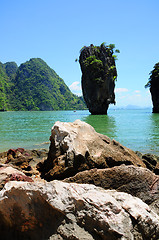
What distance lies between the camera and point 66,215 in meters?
2.32

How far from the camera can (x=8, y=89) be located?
149 meters

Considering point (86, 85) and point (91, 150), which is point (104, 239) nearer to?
point (91, 150)

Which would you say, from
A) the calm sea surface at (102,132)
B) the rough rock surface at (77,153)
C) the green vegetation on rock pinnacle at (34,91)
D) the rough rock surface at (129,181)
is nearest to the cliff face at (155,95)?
the calm sea surface at (102,132)

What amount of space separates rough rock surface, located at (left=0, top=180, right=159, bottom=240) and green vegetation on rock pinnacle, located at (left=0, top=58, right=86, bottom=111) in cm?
13332

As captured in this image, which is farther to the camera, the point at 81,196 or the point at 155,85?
the point at 155,85

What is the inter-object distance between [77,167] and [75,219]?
121 inches

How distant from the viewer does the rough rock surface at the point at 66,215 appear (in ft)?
7.39

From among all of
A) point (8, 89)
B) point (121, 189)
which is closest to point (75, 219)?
point (121, 189)

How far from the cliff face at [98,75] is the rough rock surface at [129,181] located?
47.7m

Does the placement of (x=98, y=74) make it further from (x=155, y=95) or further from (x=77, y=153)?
(x=77, y=153)

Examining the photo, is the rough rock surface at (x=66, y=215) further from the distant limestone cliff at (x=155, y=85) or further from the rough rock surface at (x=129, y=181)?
the distant limestone cliff at (x=155, y=85)

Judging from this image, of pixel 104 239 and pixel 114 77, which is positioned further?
pixel 114 77

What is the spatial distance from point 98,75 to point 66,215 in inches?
1977

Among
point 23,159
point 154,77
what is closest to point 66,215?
point 23,159
